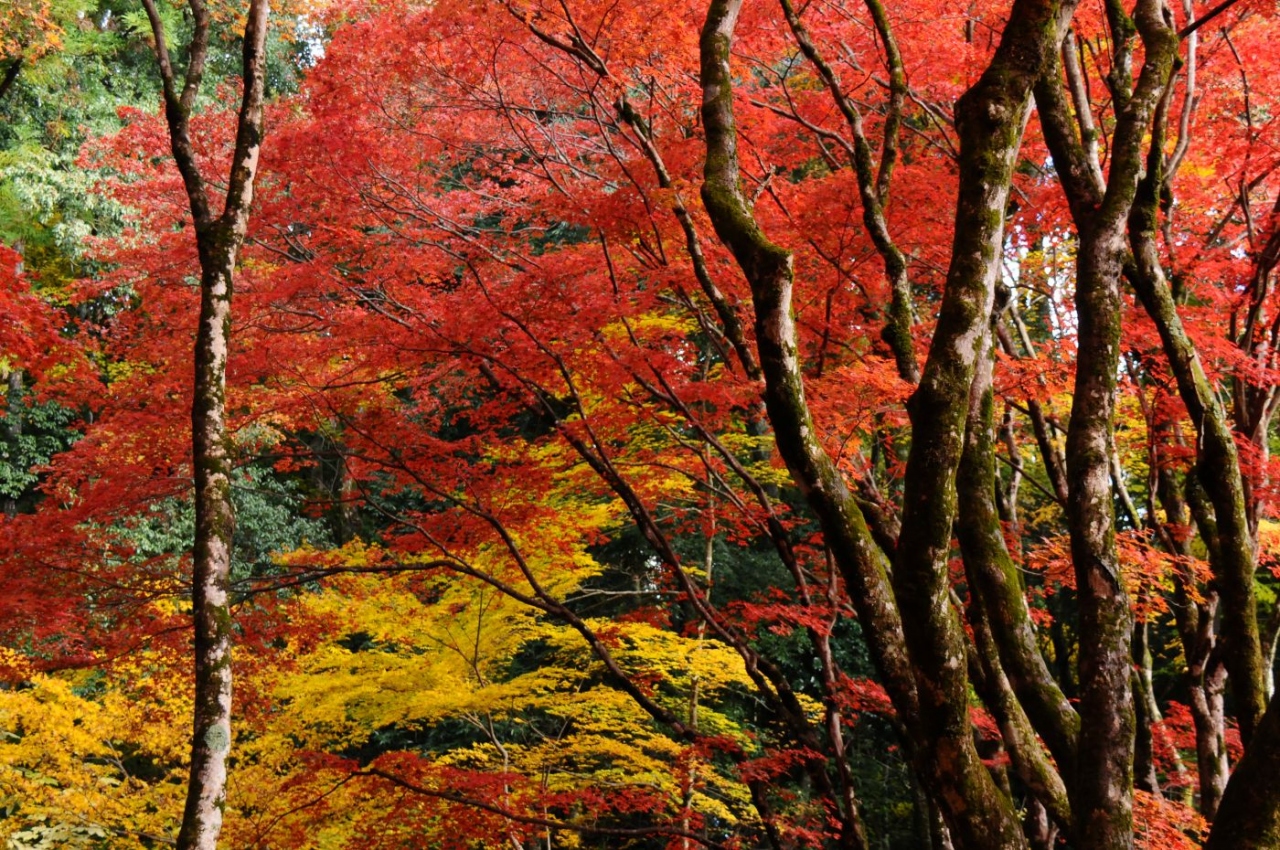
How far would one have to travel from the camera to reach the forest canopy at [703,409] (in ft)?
9.18

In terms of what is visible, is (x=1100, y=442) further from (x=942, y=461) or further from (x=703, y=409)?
(x=703, y=409)

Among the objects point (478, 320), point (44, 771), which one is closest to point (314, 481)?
point (44, 771)

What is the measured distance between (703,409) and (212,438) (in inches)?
161

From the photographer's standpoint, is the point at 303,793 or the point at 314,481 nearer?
the point at 303,793

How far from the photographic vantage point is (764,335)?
2865 mm

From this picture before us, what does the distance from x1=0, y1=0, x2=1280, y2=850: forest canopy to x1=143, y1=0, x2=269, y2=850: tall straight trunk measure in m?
0.02

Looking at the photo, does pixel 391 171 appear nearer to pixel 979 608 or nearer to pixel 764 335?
pixel 764 335

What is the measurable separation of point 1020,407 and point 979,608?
8.68ft

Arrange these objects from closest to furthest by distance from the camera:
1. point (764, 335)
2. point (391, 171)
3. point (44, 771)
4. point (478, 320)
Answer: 1. point (764, 335)
2. point (478, 320)
3. point (391, 171)
4. point (44, 771)

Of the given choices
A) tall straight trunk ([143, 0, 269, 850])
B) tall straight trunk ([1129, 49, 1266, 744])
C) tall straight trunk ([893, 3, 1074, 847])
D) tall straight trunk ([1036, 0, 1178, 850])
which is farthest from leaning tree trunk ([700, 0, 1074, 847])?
A: tall straight trunk ([143, 0, 269, 850])

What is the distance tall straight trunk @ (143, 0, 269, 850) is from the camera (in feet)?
13.7

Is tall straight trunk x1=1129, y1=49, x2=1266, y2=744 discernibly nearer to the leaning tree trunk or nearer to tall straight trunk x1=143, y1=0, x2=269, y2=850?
the leaning tree trunk

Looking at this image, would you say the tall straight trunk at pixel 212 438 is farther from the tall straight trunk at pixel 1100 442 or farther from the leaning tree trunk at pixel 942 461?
the tall straight trunk at pixel 1100 442

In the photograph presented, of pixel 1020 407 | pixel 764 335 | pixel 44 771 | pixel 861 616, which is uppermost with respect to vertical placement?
pixel 1020 407
